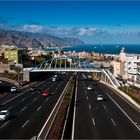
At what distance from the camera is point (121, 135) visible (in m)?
33.8

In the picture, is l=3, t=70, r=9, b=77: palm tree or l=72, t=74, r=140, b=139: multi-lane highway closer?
l=72, t=74, r=140, b=139: multi-lane highway

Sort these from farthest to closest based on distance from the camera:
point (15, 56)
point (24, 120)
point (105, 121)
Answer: point (15, 56), point (105, 121), point (24, 120)

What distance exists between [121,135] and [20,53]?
134 m

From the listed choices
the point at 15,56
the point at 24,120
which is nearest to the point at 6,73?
the point at 15,56

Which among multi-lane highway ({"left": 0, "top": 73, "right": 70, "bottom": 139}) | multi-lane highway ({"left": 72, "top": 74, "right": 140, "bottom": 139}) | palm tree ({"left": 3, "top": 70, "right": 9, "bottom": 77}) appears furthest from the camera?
palm tree ({"left": 3, "top": 70, "right": 9, "bottom": 77})

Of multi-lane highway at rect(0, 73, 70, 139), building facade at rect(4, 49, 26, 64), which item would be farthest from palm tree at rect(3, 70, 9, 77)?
multi-lane highway at rect(0, 73, 70, 139)

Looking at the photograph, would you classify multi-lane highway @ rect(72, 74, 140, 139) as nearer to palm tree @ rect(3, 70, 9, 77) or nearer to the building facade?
palm tree @ rect(3, 70, 9, 77)

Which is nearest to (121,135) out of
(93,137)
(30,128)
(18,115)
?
(93,137)

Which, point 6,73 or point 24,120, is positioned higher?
point 24,120

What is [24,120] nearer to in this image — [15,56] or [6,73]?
[6,73]

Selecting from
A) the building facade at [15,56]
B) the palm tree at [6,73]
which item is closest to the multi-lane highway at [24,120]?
the palm tree at [6,73]

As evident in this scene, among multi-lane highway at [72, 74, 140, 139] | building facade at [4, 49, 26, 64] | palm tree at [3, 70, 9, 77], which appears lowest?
palm tree at [3, 70, 9, 77]

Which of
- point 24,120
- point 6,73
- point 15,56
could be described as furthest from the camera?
point 15,56

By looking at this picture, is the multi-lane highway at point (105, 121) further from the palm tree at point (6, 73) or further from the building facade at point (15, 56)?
the building facade at point (15, 56)
